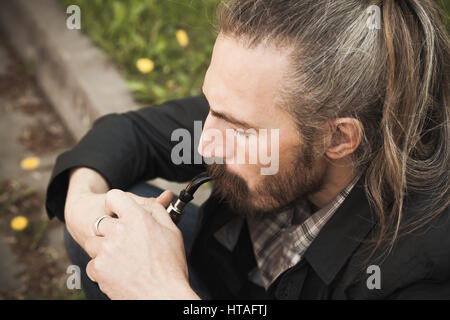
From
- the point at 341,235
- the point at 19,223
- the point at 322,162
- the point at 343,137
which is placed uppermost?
the point at 343,137

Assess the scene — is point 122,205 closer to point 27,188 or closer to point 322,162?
point 322,162

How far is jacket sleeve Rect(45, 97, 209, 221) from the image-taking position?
1813 millimetres

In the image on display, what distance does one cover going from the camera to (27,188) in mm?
2746

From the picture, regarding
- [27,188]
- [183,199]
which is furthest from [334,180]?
[27,188]

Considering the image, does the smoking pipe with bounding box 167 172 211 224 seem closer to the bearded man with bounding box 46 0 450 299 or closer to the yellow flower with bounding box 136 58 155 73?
the bearded man with bounding box 46 0 450 299

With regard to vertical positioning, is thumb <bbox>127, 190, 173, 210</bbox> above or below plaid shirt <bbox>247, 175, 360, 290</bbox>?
above

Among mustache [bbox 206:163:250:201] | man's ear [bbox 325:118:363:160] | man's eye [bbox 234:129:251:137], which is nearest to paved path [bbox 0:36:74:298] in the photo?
mustache [bbox 206:163:250:201]

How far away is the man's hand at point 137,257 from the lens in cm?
139

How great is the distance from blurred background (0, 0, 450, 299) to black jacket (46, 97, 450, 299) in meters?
0.73

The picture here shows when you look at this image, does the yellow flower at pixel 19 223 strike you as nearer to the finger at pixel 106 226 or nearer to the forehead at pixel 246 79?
the finger at pixel 106 226

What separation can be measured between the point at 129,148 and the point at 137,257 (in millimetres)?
557

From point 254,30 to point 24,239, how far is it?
1.74m
